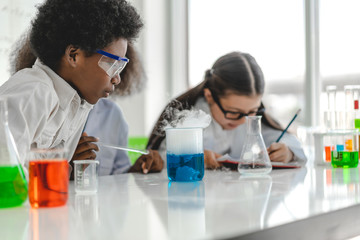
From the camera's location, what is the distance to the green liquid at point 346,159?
155 cm

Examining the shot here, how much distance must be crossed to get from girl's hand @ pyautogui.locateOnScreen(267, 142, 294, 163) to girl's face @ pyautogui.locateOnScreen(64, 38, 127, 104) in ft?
2.31

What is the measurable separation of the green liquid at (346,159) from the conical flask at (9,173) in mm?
1154

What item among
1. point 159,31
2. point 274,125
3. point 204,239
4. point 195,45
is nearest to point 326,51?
point 274,125

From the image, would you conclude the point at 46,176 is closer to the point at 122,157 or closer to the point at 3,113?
the point at 3,113

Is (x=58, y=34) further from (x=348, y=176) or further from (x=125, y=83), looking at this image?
(x=348, y=176)

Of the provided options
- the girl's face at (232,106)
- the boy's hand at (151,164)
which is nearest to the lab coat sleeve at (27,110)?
the boy's hand at (151,164)

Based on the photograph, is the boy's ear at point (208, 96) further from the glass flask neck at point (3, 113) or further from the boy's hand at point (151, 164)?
the glass flask neck at point (3, 113)

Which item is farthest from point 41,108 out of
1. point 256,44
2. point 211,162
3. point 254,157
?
point 256,44

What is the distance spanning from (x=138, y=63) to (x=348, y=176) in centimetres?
101

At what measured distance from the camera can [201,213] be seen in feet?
2.32

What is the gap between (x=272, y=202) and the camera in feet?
2.66

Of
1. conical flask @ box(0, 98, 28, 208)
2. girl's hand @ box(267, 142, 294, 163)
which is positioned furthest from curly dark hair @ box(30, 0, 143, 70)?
girl's hand @ box(267, 142, 294, 163)

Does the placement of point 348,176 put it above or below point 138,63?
below

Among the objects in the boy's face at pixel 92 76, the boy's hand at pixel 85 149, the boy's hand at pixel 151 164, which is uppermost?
the boy's face at pixel 92 76
